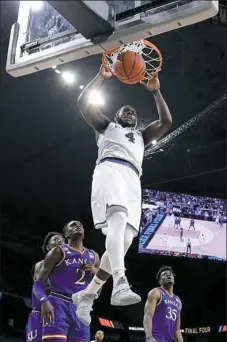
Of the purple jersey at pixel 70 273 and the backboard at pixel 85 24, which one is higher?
the backboard at pixel 85 24

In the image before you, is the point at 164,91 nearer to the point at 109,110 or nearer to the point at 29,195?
the point at 109,110

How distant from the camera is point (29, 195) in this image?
11805 millimetres

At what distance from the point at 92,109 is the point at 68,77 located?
7239 mm

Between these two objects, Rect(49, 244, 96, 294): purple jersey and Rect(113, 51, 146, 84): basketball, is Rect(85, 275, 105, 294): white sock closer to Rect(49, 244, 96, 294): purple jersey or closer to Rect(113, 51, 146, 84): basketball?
Rect(49, 244, 96, 294): purple jersey

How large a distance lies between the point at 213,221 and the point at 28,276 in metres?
4.52

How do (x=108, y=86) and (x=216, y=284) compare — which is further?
(x=216, y=284)

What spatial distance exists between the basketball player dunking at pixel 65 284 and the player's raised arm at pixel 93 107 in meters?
1.51

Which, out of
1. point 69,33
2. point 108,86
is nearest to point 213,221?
point 108,86

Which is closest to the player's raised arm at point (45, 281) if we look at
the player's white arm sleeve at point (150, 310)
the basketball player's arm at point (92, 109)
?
the player's white arm sleeve at point (150, 310)

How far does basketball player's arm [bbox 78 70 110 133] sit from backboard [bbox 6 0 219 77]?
28cm

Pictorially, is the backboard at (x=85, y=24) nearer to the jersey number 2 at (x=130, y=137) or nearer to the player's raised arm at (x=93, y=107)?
the player's raised arm at (x=93, y=107)

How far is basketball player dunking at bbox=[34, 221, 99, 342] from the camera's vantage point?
4.51 m

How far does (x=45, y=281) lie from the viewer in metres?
4.64

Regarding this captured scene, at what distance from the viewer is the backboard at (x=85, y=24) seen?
315cm
